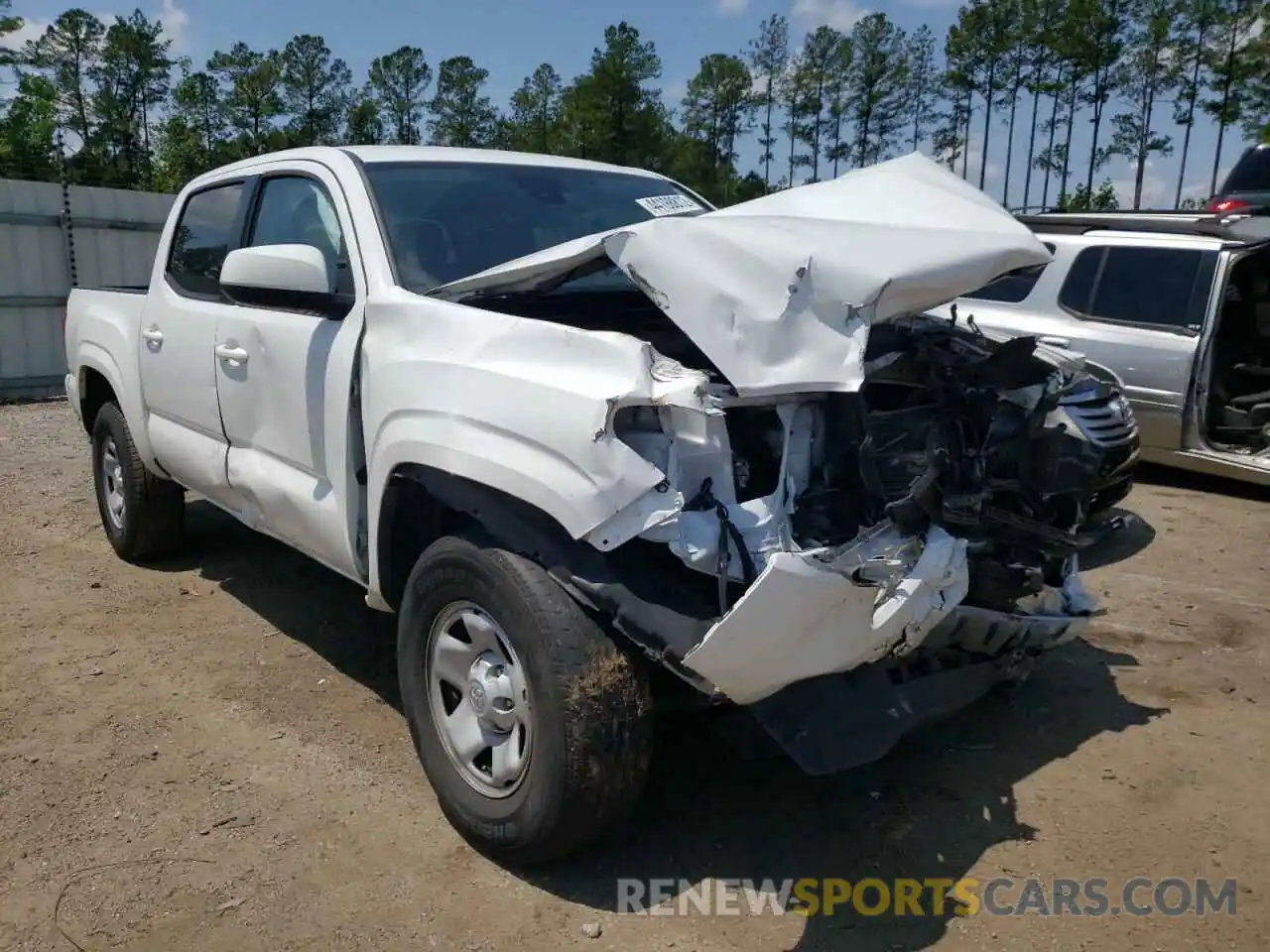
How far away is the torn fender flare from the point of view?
2307mm

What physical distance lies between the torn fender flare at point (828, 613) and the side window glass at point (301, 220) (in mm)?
1927

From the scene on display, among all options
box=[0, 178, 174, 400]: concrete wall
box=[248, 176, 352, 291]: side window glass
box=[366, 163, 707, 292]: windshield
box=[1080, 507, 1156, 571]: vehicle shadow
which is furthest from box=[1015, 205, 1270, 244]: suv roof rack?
box=[0, 178, 174, 400]: concrete wall

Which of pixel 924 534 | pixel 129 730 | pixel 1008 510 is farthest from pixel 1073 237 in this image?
pixel 129 730

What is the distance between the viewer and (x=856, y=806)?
3225mm

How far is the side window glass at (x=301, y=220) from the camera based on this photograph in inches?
144

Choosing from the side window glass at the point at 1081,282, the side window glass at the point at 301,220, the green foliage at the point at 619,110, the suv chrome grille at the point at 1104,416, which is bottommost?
the suv chrome grille at the point at 1104,416

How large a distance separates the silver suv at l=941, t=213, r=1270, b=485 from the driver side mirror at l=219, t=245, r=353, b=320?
181 inches

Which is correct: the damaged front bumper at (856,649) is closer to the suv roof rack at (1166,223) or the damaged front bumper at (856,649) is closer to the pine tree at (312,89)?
the suv roof rack at (1166,223)

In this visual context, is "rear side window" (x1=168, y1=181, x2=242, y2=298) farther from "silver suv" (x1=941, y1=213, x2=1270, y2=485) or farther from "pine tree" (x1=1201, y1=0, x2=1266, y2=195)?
"pine tree" (x1=1201, y1=0, x2=1266, y2=195)

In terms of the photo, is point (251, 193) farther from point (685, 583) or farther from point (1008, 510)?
point (1008, 510)

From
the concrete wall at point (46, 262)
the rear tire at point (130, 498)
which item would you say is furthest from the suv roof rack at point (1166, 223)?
the concrete wall at point (46, 262)

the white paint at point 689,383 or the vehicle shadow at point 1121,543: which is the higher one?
the white paint at point 689,383

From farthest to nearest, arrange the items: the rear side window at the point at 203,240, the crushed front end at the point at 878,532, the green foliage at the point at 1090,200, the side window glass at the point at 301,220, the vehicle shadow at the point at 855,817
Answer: the green foliage at the point at 1090,200 → the rear side window at the point at 203,240 → the side window glass at the point at 301,220 → the vehicle shadow at the point at 855,817 → the crushed front end at the point at 878,532

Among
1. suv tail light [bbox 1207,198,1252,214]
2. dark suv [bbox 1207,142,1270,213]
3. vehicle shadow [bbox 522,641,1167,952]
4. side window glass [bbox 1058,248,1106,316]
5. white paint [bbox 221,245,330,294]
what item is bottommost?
vehicle shadow [bbox 522,641,1167,952]
